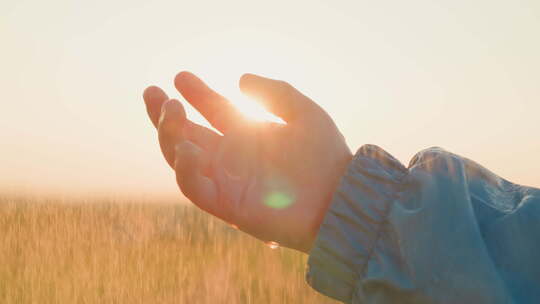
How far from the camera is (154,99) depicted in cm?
166

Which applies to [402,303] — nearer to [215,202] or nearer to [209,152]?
[215,202]

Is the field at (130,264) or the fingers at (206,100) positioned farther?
the field at (130,264)

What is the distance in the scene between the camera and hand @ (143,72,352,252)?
4.52ft

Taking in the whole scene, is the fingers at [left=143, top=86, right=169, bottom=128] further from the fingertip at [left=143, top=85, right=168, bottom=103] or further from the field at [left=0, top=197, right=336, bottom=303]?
the field at [left=0, top=197, right=336, bottom=303]

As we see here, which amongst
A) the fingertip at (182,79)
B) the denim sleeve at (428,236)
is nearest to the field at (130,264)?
the fingertip at (182,79)

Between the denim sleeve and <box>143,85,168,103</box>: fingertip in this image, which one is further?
<box>143,85,168,103</box>: fingertip

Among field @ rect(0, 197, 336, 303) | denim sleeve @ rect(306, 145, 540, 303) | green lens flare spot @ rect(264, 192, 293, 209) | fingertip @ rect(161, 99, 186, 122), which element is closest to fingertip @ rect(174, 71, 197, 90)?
fingertip @ rect(161, 99, 186, 122)

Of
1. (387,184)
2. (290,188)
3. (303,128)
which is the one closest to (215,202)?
(290,188)

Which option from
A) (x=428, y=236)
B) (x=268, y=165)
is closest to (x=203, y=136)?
(x=268, y=165)

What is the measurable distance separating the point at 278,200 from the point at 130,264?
1021mm

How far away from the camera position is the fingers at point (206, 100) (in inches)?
66.2

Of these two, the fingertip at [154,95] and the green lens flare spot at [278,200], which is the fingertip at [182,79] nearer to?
the fingertip at [154,95]

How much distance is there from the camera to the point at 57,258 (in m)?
2.16

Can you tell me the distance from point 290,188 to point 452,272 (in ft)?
1.65
